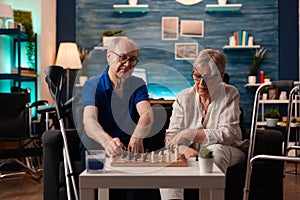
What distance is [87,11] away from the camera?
5.63 metres

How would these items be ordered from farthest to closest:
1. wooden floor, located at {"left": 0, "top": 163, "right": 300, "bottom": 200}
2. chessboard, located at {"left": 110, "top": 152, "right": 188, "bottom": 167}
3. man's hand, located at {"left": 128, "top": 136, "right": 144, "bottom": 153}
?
wooden floor, located at {"left": 0, "top": 163, "right": 300, "bottom": 200} < man's hand, located at {"left": 128, "top": 136, "right": 144, "bottom": 153} < chessboard, located at {"left": 110, "top": 152, "right": 188, "bottom": 167}

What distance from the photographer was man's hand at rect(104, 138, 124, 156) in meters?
1.84

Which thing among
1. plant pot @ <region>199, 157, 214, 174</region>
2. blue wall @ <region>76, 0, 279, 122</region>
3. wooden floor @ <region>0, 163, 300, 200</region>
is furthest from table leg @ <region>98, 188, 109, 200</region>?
blue wall @ <region>76, 0, 279, 122</region>

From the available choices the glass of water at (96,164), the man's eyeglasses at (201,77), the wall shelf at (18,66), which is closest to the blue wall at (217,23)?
the wall shelf at (18,66)

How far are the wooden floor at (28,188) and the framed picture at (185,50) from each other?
1992 millimetres

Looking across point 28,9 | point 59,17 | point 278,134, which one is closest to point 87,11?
point 59,17

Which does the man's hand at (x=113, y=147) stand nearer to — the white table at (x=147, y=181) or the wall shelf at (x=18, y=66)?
the white table at (x=147, y=181)

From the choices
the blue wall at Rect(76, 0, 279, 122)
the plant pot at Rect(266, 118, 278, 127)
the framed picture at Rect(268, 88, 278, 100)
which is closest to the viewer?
the plant pot at Rect(266, 118, 278, 127)

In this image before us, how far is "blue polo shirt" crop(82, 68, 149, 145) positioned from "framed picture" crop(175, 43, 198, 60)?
0.20m

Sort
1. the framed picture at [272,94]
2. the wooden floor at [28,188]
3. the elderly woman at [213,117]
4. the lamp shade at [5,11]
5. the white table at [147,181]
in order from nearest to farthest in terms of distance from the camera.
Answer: the white table at [147,181] → the elderly woman at [213,117] → the wooden floor at [28,188] → the lamp shade at [5,11] → the framed picture at [272,94]

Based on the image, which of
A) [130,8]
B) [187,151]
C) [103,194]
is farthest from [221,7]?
[103,194]

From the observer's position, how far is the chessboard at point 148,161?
5.57 ft

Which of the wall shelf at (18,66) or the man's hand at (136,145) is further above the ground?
the wall shelf at (18,66)

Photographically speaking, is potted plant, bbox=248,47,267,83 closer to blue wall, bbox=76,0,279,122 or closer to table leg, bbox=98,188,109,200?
blue wall, bbox=76,0,279,122
